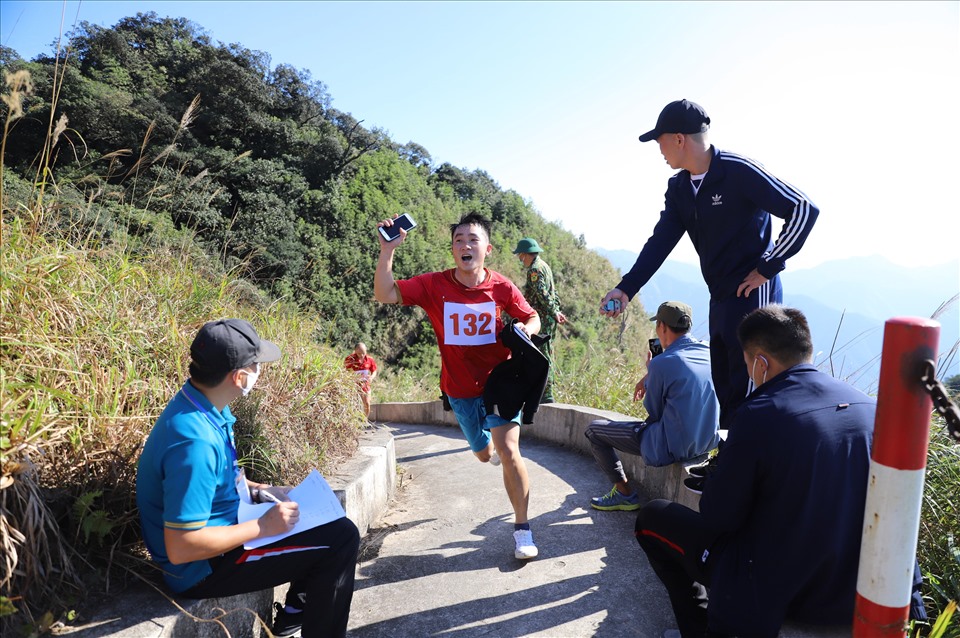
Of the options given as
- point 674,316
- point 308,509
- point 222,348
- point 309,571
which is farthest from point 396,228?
point 309,571

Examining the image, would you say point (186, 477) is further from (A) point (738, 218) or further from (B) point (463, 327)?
(A) point (738, 218)

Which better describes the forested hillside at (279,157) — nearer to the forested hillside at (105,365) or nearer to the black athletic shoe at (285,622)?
the forested hillside at (105,365)

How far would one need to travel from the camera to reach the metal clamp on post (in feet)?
4.04

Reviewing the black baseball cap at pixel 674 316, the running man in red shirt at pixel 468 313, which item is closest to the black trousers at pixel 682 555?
A: the running man in red shirt at pixel 468 313

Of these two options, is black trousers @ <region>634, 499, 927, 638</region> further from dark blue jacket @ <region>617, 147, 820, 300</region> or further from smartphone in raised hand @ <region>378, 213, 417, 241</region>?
smartphone in raised hand @ <region>378, 213, 417, 241</region>

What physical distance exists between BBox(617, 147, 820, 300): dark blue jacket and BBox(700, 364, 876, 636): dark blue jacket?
1086 mm

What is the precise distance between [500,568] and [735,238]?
7.60 feet

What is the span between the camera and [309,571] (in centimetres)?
234

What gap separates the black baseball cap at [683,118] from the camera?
3152mm

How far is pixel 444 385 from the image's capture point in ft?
12.8

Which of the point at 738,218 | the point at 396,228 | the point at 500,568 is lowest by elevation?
the point at 500,568

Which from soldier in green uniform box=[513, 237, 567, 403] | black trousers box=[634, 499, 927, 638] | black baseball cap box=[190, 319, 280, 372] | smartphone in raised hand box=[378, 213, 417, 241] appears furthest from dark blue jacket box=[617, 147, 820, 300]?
soldier in green uniform box=[513, 237, 567, 403]

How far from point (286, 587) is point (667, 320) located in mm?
2755

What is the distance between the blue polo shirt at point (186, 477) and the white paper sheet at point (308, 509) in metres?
0.11
